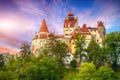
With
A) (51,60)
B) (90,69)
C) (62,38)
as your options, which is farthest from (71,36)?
(90,69)

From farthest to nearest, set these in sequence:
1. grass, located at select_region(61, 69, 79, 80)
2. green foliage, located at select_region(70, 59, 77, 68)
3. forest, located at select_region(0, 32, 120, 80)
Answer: green foliage, located at select_region(70, 59, 77, 68) < grass, located at select_region(61, 69, 79, 80) < forest, located at select_region(0, 32, 120, 80)

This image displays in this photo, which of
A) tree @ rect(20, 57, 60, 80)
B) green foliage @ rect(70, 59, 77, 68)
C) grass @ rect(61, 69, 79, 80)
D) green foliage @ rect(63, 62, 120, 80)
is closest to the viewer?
green foliage @ rect(63, 62, 120, 80)

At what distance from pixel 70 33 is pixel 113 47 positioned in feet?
47.4

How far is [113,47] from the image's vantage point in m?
46.6

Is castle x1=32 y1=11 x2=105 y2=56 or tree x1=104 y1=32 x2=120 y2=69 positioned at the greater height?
castle x1=32 y1=11 x2=105 y2=56

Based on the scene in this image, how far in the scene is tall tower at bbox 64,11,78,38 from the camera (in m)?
59.8

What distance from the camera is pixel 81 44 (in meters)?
48.6

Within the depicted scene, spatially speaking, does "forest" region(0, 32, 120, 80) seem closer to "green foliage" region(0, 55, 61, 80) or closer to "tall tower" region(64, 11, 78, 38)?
"green foliage" region(0, 55, 61, 80)

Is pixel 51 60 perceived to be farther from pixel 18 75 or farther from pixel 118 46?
pixel 118 46

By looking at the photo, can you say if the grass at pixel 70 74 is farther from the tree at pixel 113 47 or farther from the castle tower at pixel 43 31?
the castle tower at pixel 43 31

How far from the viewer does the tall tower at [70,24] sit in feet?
196

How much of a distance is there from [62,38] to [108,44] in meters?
12.5

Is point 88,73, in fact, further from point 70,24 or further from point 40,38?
point 70,24

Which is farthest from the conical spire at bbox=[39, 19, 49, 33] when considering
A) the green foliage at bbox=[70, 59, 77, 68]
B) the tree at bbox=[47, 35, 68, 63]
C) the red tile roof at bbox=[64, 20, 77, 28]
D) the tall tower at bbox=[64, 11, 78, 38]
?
the green foliage at bbox=[70, 59, 77, 68]
